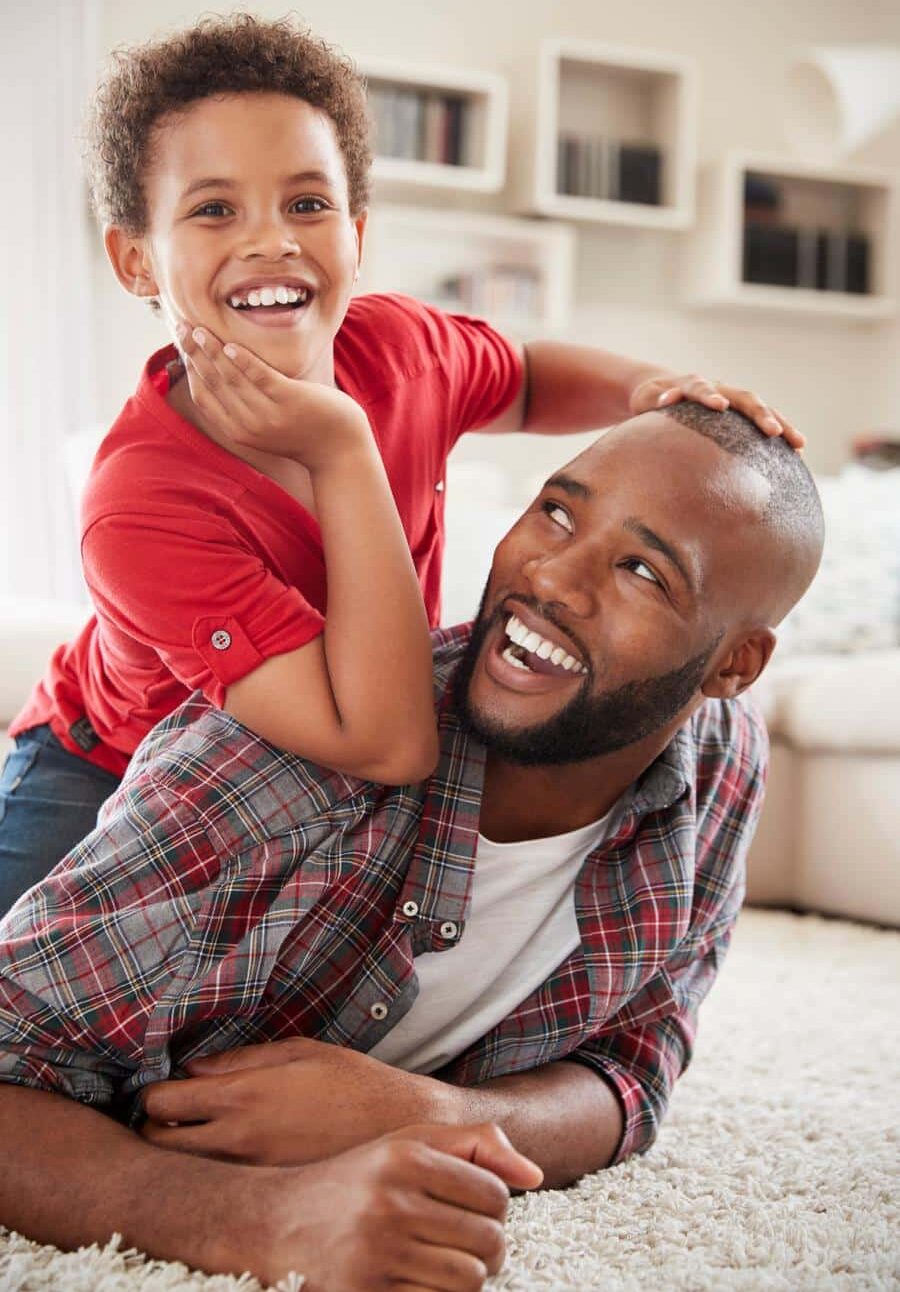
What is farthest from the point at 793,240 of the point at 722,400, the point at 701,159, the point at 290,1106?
the point at 290,1106

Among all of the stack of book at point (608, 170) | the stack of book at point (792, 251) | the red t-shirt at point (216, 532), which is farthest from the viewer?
the stack of book at point (792, 251)

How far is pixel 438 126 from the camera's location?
15.0 ft

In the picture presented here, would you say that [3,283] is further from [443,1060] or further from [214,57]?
[443,1060]

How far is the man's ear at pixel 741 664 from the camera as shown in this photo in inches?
57.7

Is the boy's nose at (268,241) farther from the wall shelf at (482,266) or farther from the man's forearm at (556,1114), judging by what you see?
the wall shelf at (482,266)

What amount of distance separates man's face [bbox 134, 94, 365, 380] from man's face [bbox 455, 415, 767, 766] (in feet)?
1.07

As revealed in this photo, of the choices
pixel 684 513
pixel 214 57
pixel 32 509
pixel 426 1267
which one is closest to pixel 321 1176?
pixel 426 1267

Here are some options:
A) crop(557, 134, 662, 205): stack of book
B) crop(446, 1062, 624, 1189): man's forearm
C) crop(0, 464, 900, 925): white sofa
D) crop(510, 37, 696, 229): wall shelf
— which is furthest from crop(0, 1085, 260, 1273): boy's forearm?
crop(557, 134, 662, 205): stack of book

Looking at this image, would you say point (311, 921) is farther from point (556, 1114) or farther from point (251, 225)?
point (251, 225)

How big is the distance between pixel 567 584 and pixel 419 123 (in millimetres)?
3579

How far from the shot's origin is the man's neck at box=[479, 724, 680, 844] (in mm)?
1406

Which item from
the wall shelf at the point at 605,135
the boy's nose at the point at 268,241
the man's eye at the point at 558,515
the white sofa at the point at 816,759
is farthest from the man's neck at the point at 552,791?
the wall shelf at the point at 605,135

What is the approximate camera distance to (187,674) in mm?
1396

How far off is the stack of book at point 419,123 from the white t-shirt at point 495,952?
347cm
